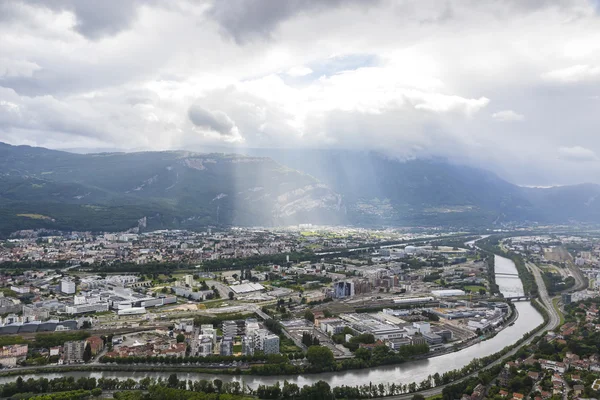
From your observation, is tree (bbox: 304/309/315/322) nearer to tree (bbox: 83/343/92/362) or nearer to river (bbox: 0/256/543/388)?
river (bbox: 0/256/543/388)

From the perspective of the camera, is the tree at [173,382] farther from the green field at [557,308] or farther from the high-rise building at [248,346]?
the green field at [557,308]

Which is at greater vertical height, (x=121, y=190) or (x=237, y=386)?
(x=121, y=190)

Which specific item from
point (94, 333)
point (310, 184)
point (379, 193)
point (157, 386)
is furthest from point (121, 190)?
point (157, 386)

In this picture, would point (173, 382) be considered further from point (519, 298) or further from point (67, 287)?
point (519, 298)

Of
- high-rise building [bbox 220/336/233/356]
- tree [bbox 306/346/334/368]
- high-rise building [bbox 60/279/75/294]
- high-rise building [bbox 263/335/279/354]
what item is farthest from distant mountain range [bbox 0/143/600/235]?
tree [bbox 306/346/334/368]

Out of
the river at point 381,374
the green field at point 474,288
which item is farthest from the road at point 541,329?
the green field at point 474,288

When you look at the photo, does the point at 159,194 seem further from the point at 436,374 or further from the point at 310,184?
the point at 436,374
